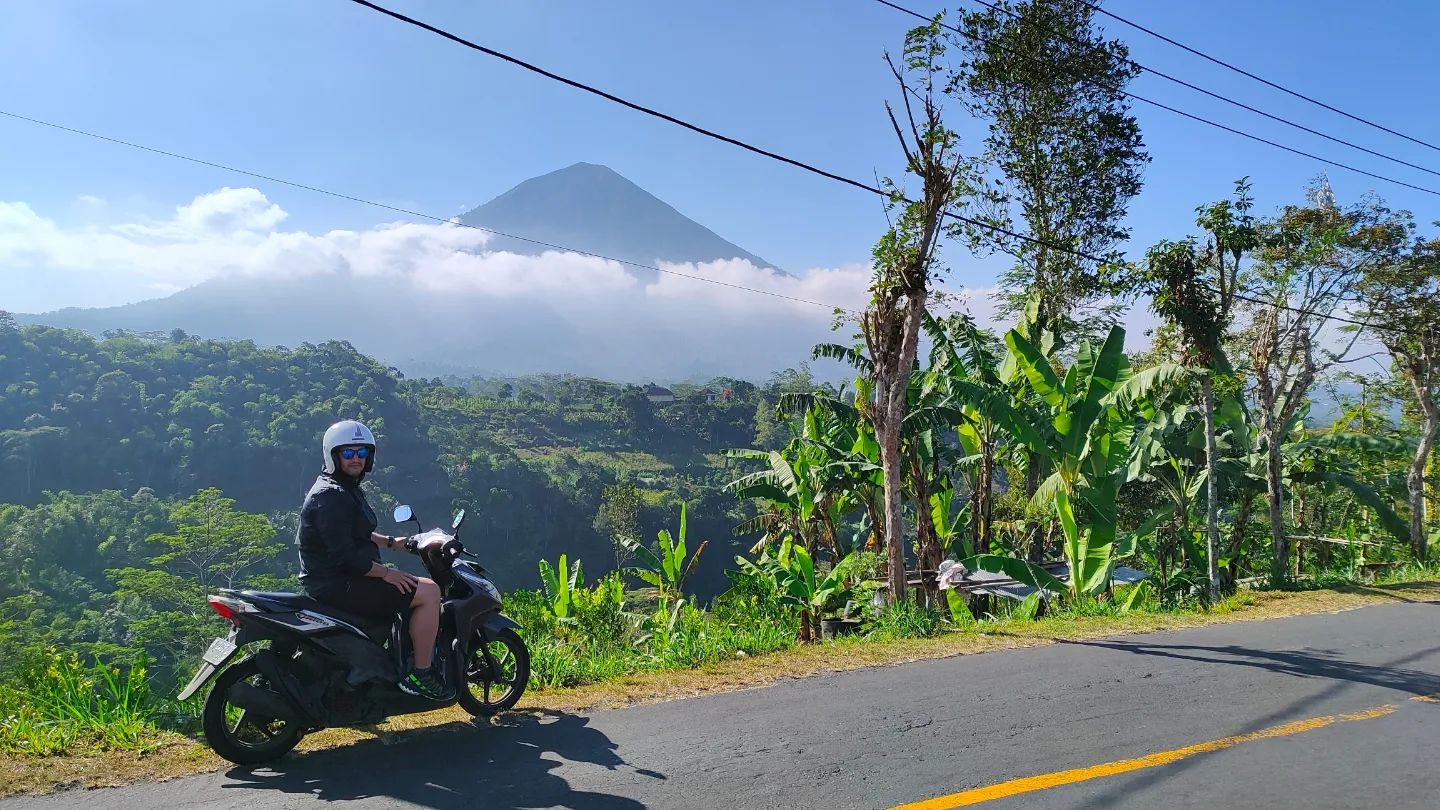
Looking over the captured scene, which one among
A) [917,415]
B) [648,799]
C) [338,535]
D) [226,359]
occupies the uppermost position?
[226,359]

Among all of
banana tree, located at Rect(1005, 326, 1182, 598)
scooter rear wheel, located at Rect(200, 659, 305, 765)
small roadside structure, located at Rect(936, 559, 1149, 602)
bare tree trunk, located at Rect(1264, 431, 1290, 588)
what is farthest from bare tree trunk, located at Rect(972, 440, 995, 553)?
scooter rear wheel, located at Rect(200, 659, 305, 765)

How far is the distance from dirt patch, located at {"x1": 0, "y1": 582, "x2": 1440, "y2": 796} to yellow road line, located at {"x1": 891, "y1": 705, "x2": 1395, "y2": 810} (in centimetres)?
197

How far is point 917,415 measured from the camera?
1111cm

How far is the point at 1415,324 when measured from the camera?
1510 centimetres

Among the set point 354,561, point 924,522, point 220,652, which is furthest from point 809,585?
point 220,652

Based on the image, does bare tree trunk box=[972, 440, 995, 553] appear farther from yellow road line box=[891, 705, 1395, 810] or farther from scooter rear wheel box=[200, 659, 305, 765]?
scooter rear wheel box=[200, 659, 305, 765]

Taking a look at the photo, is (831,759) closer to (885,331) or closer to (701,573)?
(885,331)

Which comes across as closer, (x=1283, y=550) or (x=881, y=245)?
(x=881, y=245)

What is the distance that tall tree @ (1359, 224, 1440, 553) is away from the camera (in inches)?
573

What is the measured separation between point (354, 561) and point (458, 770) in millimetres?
1084

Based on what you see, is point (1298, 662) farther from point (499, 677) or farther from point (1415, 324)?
point (1415, 324)

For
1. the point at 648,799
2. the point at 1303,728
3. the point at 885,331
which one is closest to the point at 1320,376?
the point at 885,331

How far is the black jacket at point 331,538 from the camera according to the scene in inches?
156

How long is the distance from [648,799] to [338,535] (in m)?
1.88
